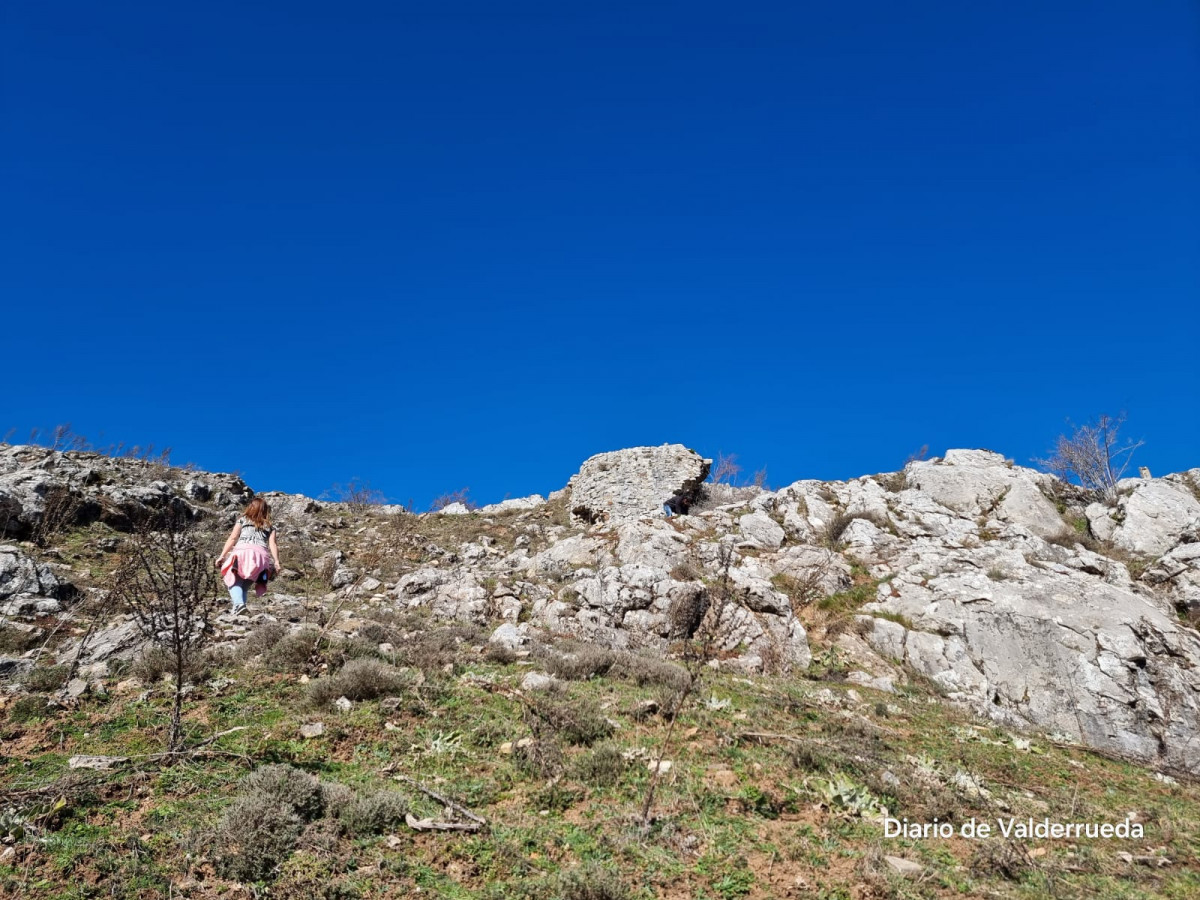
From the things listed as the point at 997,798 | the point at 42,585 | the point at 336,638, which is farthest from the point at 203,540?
the point at 997,798

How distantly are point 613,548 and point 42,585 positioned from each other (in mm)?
12937

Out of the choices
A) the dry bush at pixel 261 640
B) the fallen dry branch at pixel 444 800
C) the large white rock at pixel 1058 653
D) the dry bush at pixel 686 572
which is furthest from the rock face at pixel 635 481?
the fallen dry branch at pixel 444 800

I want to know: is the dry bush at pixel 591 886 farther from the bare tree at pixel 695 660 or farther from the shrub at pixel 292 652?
the shrub at pixel 292 652

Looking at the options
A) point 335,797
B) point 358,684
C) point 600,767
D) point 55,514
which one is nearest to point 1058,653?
point 600,767

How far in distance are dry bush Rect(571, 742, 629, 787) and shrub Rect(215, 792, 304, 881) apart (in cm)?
259

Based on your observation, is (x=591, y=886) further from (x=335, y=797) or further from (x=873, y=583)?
(x=873, y=583)

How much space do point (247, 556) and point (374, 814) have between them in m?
A: 5.50

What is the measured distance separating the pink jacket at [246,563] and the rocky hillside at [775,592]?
1.00m

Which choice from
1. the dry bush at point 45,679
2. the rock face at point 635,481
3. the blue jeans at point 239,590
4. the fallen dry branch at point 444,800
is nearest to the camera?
the fallen dry branch at point 444,800

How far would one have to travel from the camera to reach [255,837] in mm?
4527

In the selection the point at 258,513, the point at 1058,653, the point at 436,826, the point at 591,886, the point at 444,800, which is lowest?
the point at 591,886

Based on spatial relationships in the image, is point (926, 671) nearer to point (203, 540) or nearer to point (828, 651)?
point (828, 651)

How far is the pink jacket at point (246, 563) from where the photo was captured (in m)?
9.05

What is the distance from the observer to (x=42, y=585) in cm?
1127
